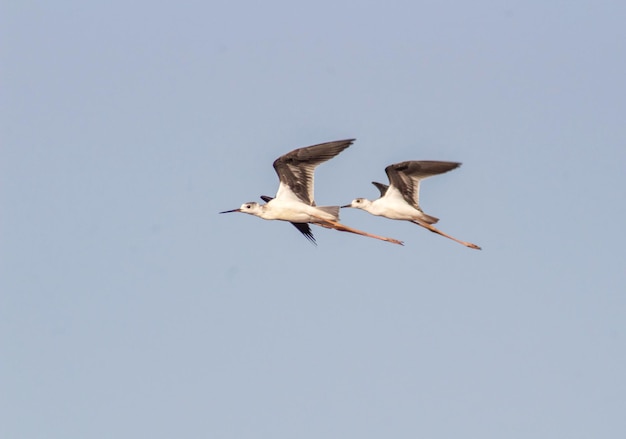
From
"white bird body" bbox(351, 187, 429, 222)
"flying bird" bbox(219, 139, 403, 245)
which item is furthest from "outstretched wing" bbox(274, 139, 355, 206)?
"white bird body" bbox(351, 187, 429, 222)

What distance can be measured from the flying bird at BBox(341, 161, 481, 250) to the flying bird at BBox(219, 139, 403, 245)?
183 centimetres

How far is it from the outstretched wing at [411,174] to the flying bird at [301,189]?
1955 millimetres

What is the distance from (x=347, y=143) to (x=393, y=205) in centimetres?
306

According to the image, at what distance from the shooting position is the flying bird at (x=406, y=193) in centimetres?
3138

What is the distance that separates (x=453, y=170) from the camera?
30.8m

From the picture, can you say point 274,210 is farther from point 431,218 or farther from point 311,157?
point 431,218

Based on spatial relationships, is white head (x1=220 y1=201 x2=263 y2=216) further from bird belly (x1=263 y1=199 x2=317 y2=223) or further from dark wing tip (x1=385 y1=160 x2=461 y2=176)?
dark wing tip (x1=385 y1=160 x2=461 y2=176)

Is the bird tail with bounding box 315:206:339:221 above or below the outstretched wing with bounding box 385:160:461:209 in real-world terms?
below

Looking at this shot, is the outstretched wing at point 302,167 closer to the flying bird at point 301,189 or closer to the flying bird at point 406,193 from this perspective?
the flying bird at point 301,189

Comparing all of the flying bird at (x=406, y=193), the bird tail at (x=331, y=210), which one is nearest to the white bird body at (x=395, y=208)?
the flying bird at (x=406, y=193)

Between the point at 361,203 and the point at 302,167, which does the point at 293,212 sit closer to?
the point at 302,167

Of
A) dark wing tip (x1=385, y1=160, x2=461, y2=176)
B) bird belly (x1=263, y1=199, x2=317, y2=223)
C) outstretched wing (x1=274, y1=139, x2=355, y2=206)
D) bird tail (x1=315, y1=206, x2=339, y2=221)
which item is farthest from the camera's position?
dark wing tip (x1=385, y1=160, x2=461, y2=176)

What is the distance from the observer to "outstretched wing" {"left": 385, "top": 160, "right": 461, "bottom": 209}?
31180 millimetres

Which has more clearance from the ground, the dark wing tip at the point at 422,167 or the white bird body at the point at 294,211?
the dark wing tip at the point at 422,167
